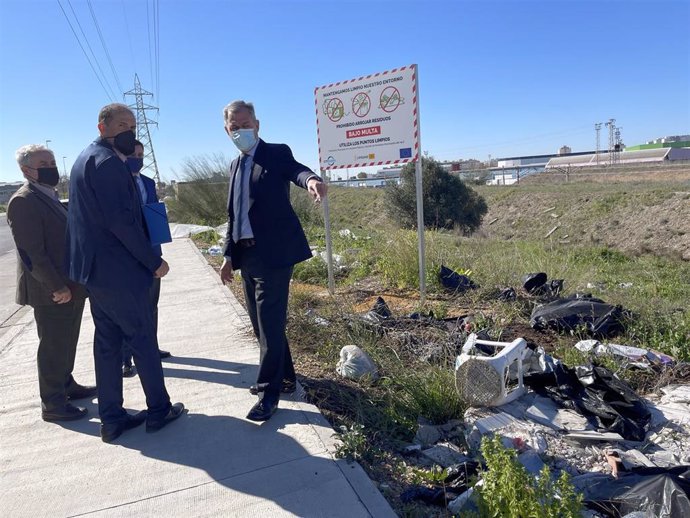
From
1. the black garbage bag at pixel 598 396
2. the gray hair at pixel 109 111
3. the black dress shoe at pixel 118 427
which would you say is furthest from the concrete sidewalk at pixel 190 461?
the gray hair at pixel 109 111

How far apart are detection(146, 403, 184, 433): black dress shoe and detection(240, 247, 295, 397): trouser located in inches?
24.7

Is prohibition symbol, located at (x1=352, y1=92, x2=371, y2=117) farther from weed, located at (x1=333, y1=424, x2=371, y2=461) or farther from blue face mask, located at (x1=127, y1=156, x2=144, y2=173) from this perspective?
weed, located at (x1=333, y1=424, x2=371, y2=461)

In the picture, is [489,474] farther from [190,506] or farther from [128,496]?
[128,496]

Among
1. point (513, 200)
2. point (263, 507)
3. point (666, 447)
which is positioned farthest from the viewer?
point (513, 200)

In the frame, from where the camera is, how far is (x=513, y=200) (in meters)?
33.4

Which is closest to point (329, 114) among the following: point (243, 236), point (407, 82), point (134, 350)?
point (407, 82)

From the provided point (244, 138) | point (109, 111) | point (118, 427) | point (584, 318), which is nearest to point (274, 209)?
point (244, 138)

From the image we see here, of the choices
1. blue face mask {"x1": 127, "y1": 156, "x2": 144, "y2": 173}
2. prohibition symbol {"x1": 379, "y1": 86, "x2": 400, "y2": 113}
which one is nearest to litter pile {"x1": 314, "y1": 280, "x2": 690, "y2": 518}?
blue face mask {"x1": 127, "y1": 156, "x2": 144, "y2": 173}

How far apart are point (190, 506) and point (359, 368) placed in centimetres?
168

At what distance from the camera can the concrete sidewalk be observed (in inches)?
101

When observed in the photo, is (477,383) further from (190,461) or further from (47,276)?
(47,276)

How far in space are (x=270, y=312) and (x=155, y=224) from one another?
40.2 inches

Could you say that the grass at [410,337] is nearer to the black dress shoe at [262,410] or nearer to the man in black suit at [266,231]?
the black dress shoe at [262,410]

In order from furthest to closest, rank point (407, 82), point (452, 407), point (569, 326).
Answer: point (407, 82)
point (569, 326)
point (452, 407)
